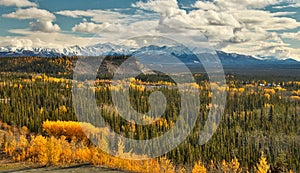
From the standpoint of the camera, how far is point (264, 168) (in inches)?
3905

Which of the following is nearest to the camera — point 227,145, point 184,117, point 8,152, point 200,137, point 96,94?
point 8,152

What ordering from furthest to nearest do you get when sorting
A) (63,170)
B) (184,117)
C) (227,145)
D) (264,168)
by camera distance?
1. (184,117)
2. (227,145)
3. (264,168)
4. (63,170)

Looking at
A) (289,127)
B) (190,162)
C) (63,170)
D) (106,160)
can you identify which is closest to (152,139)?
(190,162)

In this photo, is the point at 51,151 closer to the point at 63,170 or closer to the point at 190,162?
the point at 63,170

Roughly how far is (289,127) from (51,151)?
11749 cm

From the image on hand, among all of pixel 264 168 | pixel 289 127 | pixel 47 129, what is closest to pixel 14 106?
pixel 47 129

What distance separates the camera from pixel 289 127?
153875mm

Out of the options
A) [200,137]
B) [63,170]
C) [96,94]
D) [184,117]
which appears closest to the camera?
[63,170]

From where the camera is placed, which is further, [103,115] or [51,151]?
[103,115]

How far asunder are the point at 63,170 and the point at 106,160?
11.9 meters

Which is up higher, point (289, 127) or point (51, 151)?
point (51, 151)

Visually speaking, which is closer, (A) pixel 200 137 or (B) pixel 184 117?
(A) pixel 200 137

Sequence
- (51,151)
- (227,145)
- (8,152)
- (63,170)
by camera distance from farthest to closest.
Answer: (227,145)
(8,152)
(51,151)
(63,170)

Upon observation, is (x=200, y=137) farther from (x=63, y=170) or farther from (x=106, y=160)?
(x=63, y=170)
